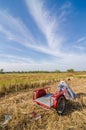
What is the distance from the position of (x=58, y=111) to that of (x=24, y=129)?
1.23 meters

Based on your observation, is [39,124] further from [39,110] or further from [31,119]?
[39,110]

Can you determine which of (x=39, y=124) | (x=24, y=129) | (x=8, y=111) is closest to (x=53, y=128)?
(x=39, y=124)

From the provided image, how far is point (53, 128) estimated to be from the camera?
2.97 meters

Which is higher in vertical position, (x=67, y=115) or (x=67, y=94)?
(x=67, y=94)

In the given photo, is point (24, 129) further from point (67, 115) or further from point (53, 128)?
point (67, 115)

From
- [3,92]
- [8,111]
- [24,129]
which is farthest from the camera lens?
[3,92]

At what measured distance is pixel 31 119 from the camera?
3.37 meters

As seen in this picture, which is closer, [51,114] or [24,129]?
[24,129]

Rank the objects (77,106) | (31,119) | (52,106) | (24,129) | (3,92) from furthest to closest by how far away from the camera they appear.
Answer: (3,92), (77,106), (52,106), (31,119), (24,129)

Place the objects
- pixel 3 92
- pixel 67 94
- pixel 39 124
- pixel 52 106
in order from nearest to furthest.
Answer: pixel 39 124, pixel 52 106, pixel 67 94, pixel 3 92

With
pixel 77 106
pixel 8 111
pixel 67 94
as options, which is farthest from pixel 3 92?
pixel 77 106

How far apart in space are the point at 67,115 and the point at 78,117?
0.34 metres

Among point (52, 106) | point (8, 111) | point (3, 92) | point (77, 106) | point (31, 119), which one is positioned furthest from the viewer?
point (3, 92)

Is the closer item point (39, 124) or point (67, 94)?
point (39, 124)
